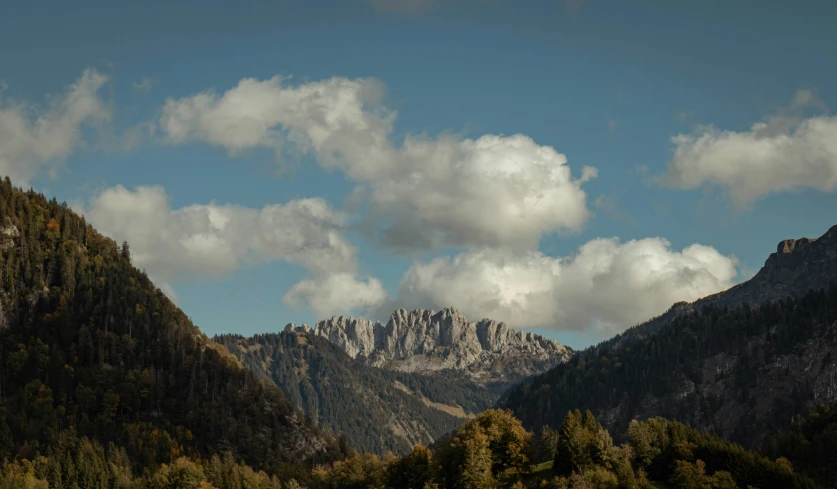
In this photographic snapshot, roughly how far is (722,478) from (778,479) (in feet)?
42.7

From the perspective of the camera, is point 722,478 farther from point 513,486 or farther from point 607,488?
point 513,486

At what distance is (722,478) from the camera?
7436 inches

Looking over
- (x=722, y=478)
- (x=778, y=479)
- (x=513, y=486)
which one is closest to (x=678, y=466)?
(x=722, y=478)

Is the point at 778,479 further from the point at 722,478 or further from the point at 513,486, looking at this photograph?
the point at 513,486

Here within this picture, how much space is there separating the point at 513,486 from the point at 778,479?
204ft

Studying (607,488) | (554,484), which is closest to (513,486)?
(554,484)

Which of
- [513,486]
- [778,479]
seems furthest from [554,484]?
[778,479]

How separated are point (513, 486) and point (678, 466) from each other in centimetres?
4032

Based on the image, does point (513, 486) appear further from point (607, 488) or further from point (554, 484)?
point (607, 488)

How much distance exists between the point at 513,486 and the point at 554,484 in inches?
422

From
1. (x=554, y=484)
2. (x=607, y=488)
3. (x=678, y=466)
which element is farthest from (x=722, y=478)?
(x=554, y=484)

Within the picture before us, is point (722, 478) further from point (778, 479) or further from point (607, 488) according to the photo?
point (607, 488)

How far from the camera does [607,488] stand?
18925cm

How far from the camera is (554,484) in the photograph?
192625 mm
